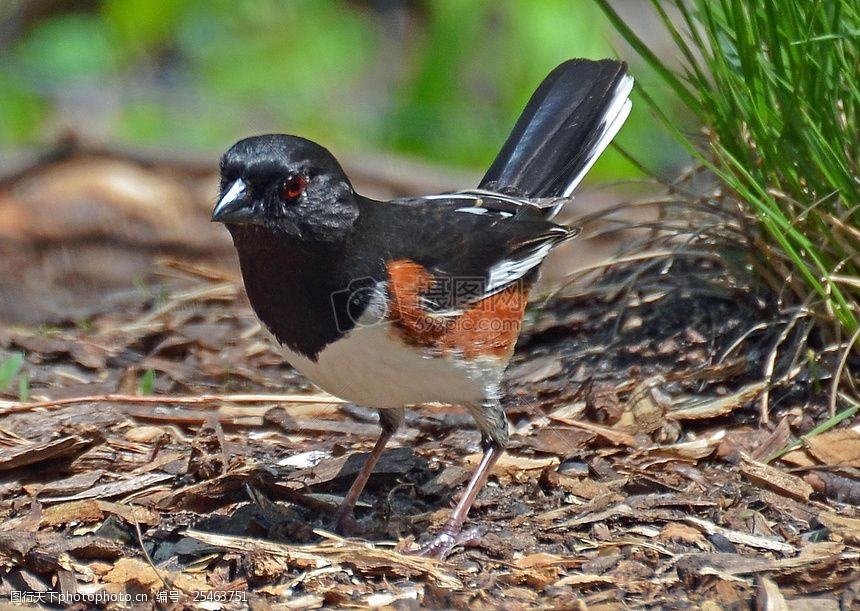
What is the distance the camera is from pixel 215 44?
30.5ft

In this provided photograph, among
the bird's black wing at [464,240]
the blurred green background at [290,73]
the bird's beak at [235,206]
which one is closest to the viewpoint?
the bird's beak at [235,206]

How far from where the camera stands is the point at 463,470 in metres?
3.95

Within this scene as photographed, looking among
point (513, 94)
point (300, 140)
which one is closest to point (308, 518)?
point (300, 140)

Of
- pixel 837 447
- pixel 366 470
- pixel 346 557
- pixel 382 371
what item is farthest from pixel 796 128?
pixel 346 557

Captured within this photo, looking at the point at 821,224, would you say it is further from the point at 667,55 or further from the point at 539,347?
the point at 667,55

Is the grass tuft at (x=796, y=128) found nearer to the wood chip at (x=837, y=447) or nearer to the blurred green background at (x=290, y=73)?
the wood chip at (x=837, y=447)

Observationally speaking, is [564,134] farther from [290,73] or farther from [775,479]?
[290,73]

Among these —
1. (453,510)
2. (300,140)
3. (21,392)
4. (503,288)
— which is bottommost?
(453,510)

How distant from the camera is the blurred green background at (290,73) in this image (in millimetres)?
7852

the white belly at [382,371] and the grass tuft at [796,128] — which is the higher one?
the grass tuft at [796,128]

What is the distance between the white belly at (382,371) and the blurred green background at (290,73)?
4188 millimetres

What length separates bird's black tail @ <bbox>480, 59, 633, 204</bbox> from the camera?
4.30m

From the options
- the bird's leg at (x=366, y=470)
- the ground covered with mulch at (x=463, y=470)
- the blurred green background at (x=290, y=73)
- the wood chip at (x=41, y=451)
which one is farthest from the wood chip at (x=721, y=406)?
the blurred green background at (x=290, y=73)

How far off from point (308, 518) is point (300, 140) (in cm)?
124
